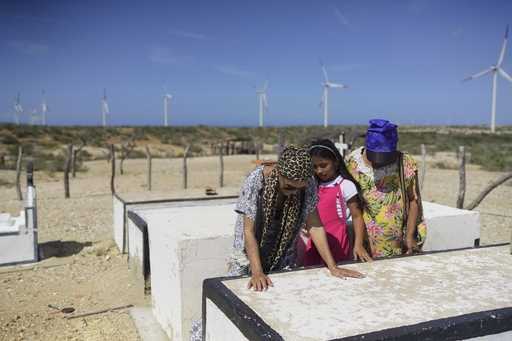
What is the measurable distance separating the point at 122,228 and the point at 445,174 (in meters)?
14.4

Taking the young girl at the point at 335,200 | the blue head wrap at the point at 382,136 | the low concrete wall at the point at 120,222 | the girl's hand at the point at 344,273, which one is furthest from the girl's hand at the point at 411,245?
the low concrete wall at the point at 120,222

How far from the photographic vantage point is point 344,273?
2518mm

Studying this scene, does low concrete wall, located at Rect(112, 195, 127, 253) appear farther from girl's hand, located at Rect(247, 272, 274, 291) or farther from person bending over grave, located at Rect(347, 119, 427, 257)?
girl's hand, located at Rect(247, 272, 274, 291)

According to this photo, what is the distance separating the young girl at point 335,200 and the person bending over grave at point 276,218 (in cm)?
36

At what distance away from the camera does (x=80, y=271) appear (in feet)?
18.7

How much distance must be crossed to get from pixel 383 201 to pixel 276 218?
2.94ft

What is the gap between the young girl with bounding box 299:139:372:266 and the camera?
2939mm

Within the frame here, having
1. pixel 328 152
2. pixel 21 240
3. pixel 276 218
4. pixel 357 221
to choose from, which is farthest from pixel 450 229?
pixel 21 240

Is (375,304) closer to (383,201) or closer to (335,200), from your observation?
(335,200)

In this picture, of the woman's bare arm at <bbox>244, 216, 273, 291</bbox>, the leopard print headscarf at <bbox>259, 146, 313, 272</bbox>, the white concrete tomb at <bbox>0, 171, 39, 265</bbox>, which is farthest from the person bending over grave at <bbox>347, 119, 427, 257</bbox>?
the white concrete tomb at <bbox>0, 171, 39, 265</bbox>

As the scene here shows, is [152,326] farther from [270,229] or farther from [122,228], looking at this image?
[122,228]

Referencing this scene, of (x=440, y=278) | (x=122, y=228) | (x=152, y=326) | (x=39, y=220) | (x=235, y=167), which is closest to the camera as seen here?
(x=440, y=278)

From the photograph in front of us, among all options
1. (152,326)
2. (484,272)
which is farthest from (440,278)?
(152,326)

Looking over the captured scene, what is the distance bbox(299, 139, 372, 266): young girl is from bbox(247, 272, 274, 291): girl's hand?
2.38 feet
